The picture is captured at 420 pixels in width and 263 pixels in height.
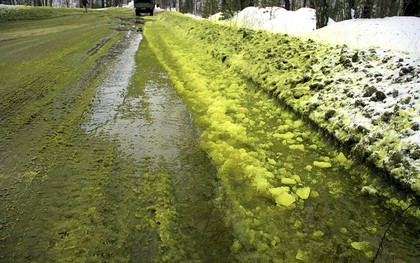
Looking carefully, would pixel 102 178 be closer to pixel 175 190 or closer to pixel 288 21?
pixel 175 190

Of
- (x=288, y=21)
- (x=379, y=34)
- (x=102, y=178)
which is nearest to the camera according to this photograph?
(x=102, y=178)

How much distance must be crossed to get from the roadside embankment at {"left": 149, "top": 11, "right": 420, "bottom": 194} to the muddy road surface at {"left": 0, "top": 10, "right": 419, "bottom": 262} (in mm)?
210

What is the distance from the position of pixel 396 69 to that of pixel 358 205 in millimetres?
2316

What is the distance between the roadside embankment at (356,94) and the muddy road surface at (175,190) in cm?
21

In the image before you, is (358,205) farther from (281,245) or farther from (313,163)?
(281,245)

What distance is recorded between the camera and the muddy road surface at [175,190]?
1946 mm

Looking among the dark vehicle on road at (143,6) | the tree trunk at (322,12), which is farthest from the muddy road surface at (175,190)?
the dark vehicle on road at (143,6)

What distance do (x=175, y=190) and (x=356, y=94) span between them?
108 inches

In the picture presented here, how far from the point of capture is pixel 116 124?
3.70 metres

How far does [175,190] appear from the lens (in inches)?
98.0

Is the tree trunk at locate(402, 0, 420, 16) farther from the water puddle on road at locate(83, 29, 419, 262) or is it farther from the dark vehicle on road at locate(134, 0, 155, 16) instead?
the dark vehicle on road at locate(134, 0, 155, 16)

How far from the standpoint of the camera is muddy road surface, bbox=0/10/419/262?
1946 mm

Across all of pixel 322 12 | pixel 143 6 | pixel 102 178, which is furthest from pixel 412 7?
pixel 143 6

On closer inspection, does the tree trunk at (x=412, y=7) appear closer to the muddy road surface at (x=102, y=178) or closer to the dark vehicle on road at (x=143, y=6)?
the muddy road surface at (x=102, y=178)
